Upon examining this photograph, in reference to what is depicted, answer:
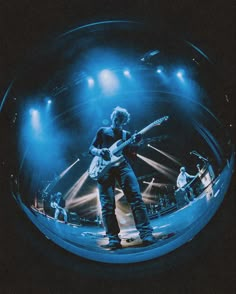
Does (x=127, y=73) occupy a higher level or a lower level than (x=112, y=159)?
higher

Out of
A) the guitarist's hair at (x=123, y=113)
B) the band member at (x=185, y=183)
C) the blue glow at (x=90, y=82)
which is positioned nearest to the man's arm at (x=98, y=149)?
the guitarist's hair at (x=123, y=113)

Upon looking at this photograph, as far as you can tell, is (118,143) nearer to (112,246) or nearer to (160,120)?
(160,120)

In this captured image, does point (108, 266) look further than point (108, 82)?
No

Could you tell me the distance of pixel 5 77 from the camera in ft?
4.28

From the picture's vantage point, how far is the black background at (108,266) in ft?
4.14

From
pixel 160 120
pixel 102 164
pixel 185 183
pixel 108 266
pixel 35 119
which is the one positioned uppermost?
pixel 35 119

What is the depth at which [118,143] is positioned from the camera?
4.83 feet

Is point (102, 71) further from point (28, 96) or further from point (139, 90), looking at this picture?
point (28, 96)

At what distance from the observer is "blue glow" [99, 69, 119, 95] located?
143 cm

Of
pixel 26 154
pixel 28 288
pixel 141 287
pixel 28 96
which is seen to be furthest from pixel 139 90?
pixel 28 288

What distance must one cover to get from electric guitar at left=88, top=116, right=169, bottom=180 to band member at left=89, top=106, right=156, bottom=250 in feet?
0.05

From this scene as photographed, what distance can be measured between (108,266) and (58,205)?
387mm

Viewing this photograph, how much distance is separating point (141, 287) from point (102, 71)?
104cm

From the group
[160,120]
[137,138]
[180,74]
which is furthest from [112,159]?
[180,74]
